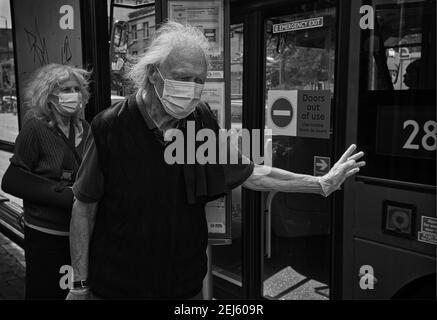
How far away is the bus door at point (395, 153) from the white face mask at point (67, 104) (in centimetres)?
148

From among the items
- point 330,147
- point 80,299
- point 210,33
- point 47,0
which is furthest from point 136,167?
point 47,0

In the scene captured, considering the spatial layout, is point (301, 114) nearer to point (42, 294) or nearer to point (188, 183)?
point (188, 183)

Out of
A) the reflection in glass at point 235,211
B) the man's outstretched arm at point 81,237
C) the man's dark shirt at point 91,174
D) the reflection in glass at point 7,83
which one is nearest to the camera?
the man's dark shirt at point 91,174

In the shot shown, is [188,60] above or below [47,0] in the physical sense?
below

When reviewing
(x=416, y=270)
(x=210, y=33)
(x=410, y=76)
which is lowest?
(x=416, y=270)

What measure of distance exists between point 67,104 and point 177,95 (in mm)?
1128

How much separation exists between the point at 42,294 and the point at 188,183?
4.58 ft

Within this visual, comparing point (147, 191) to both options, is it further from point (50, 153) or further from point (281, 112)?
point (281, 112)

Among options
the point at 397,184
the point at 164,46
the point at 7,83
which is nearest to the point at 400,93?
the point at 397,184

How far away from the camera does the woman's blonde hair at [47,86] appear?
8.84 feet

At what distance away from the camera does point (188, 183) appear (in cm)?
185

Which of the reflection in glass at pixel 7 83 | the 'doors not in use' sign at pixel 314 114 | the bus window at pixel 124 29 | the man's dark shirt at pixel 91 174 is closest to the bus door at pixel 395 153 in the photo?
the 'doors not in use' sign at pixel 314 114

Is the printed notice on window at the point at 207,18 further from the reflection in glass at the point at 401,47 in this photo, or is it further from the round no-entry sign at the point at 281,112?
the reflection in glass at the point at 401,47

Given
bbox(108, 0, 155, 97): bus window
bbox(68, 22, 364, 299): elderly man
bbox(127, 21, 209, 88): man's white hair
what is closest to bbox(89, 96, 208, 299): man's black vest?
bbox(68, 22, 364, 299): elderly man
